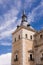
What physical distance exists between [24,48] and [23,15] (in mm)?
9335

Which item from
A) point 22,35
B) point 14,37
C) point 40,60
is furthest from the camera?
point 14,37

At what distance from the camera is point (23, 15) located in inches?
1736

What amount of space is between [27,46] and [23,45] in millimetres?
970

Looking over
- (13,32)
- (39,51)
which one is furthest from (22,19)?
(39,51)

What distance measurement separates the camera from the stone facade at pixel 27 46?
122 feet

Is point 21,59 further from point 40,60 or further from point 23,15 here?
point 23,15

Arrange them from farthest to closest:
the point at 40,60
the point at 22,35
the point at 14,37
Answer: the point at 14,37
the point at 22,35
the point at 40,60

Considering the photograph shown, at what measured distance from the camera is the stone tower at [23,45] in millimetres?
37531

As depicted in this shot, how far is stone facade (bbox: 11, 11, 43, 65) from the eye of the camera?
1468 inches

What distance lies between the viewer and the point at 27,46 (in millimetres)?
38469

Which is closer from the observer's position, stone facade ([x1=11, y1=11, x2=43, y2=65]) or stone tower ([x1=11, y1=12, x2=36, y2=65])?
stone facade ([x1=11, y1=11, x2=43, y2=65])

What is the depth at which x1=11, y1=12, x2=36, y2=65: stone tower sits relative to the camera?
123 feet

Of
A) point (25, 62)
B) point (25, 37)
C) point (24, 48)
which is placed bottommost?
point (25, 62)

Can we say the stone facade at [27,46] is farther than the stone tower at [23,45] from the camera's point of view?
No
